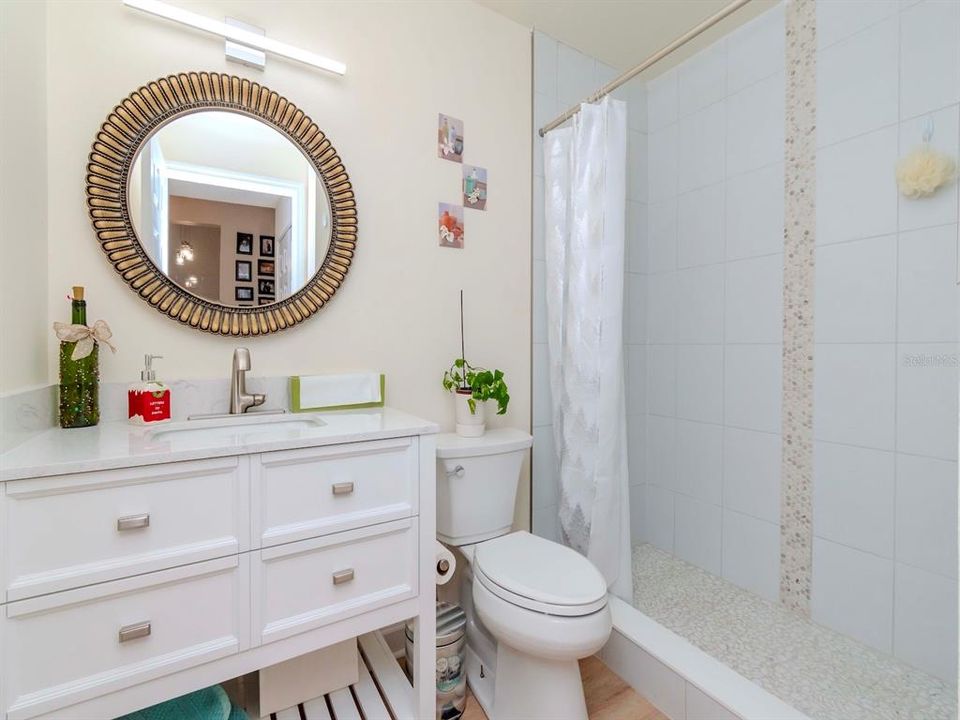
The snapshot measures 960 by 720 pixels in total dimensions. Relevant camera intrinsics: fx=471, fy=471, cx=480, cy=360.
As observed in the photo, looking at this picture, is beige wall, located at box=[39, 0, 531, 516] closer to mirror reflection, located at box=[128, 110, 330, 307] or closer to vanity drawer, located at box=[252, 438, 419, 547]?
mirror reflection, located at box=[128, 110, 330, 307]

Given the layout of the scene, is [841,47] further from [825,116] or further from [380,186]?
[380,186]

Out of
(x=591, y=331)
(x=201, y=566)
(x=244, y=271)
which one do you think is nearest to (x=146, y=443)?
(x=201, y=566)

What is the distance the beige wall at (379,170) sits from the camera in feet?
4.11

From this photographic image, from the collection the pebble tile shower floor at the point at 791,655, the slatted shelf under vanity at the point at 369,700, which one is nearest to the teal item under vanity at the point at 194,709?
the slatted shelf under vanity at the point at 369,700

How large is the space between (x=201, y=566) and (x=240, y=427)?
1.40 ft

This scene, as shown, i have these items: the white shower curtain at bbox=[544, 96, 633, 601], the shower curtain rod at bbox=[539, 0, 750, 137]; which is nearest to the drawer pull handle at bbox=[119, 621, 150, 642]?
the white shower curtain at bbox=[544, 96, 633, 601]

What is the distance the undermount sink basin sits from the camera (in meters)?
1.16

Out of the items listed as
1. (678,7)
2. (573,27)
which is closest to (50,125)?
(573,27)

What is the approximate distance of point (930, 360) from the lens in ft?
4.86

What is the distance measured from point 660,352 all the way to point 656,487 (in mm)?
685

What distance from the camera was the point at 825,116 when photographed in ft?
5.69

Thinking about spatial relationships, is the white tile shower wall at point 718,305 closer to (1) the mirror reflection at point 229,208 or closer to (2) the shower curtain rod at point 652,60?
(2) the shower curtain rod at point 652,60

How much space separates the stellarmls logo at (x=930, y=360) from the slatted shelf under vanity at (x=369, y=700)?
1851 millimetres

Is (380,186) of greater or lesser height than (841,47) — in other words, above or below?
below
